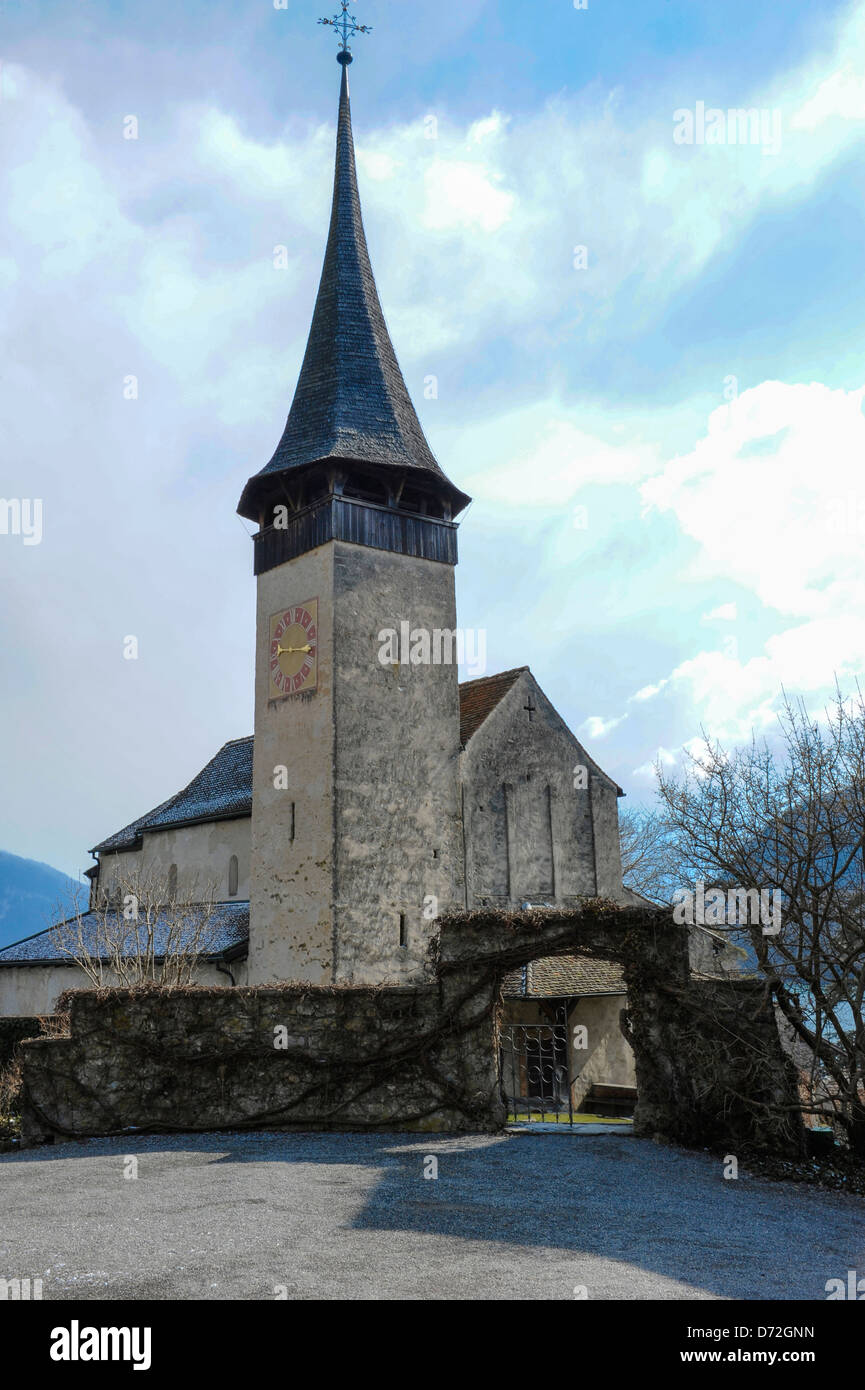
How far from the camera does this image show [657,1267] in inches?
304

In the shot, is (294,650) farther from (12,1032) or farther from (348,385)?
(12,1032)

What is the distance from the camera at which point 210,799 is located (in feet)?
105

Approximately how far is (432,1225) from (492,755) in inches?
725

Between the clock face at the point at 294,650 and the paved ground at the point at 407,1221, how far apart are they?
42.9 ft

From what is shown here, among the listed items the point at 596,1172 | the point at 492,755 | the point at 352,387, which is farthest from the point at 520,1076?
the point at 352,387

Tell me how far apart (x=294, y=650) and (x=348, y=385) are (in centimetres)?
778

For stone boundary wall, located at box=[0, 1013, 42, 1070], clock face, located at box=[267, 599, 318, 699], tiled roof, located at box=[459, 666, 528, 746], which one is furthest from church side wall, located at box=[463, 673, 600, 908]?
stone boundary wall, located at box=[0, 1013, 42, 1070]

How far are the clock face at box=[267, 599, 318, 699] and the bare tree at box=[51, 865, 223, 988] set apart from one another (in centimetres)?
578

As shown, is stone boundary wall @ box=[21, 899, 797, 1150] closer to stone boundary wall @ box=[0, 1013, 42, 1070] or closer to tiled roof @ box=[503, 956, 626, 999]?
stone boundary wall @ box=[0, 1013, 42, 1070]

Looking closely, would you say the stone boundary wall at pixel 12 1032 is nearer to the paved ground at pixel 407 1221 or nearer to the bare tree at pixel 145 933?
the bare tree at pixel 145 933

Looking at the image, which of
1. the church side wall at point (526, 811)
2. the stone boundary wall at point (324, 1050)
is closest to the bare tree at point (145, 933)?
the stone boundary wall at point (324, 1050)

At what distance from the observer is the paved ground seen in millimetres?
7211

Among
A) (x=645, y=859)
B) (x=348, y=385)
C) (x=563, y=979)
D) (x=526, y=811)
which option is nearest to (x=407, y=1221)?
(x=563, y=979)
